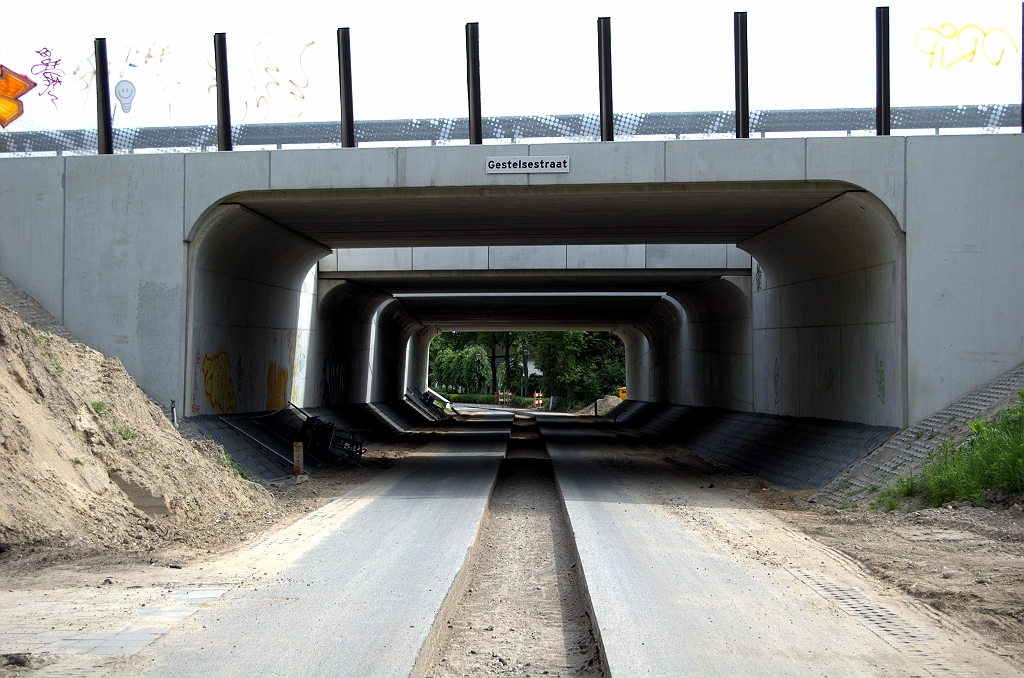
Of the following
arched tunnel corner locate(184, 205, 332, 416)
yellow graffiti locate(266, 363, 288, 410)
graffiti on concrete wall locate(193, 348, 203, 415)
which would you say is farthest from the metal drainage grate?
yellow graffiti locate(266, 363, 288, 410)

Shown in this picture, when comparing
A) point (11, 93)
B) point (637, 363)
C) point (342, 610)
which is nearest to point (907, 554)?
point (342, 610)

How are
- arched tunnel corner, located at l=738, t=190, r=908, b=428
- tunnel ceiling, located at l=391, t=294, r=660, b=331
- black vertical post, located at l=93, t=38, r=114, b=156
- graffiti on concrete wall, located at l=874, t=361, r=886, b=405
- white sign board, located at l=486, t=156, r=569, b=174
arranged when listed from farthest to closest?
tunnel ceiling, located at l=391, t=294, r=660, b=331 → black vertical post, located at l=93, t=38, r=114, b=156 → graffiti on concrete wall, located at l=874, t=361, r=886, b=405 → white sign board, located at l=486, t=156, r=569, b=174 → arched tunnel corner, located at l=738, t=190, r=908, b=428

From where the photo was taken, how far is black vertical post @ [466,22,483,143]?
50.3ft

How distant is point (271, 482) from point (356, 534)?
5.73 metres

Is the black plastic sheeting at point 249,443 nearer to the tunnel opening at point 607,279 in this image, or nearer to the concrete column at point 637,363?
the tunnel opening at point 607,279

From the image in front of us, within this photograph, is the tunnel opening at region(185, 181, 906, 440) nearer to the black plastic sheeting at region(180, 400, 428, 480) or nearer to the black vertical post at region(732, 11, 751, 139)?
the black plastic sheeting at region(180, 400, 428, 480)

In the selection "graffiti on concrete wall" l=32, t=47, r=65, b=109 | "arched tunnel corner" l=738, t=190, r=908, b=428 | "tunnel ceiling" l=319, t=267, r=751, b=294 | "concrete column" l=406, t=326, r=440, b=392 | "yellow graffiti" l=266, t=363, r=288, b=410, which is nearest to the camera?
"arched tunnel corner" l=738, t=190, r=908, b=428

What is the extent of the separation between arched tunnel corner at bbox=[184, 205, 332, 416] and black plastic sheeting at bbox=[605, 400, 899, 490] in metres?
10.9

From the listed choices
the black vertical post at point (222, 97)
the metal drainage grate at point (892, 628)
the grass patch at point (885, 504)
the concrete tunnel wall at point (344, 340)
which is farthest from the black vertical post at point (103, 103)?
the grass patch at point (885, 504)

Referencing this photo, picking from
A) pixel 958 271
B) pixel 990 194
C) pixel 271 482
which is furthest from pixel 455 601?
pixel 990 194

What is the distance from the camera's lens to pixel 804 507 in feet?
42.6

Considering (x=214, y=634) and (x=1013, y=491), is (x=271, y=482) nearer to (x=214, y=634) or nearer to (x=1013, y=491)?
(x=214, y=634)

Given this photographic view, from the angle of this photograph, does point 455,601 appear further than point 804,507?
No

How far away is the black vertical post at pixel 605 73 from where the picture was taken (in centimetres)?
1518
